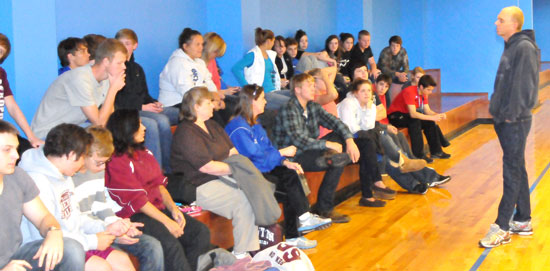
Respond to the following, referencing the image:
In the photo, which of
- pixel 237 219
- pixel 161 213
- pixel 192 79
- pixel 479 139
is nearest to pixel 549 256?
pixel 237 219

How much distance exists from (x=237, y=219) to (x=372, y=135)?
2.12 meters

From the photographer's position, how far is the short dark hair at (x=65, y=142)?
3.19 meters

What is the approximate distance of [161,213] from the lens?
385 cm

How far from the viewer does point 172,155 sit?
177 inches

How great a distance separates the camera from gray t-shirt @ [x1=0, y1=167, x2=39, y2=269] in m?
2.84

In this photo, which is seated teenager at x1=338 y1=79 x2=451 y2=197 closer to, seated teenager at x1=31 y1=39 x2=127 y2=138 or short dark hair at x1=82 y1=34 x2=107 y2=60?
short dark hair at x1=82 y1=34 x2=107 y2=60

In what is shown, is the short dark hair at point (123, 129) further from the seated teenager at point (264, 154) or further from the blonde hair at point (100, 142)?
the seated teenager at point (264, 154)

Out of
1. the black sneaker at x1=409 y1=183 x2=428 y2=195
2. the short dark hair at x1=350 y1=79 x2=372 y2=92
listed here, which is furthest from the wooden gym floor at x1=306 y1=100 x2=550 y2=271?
the short dark hair at x1=350 y1=79 x2=372 y2=92

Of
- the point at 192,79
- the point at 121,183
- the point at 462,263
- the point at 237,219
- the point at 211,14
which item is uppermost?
the point at 211,14

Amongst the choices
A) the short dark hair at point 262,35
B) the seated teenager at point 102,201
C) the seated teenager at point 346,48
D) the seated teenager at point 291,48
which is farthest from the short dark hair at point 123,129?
the seated teenager at point 346,48

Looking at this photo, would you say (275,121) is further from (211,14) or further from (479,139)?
(479,139)

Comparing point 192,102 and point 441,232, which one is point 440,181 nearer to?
point 441,232

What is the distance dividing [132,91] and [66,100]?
93 centimetres

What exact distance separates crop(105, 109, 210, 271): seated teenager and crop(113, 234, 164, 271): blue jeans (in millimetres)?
119
